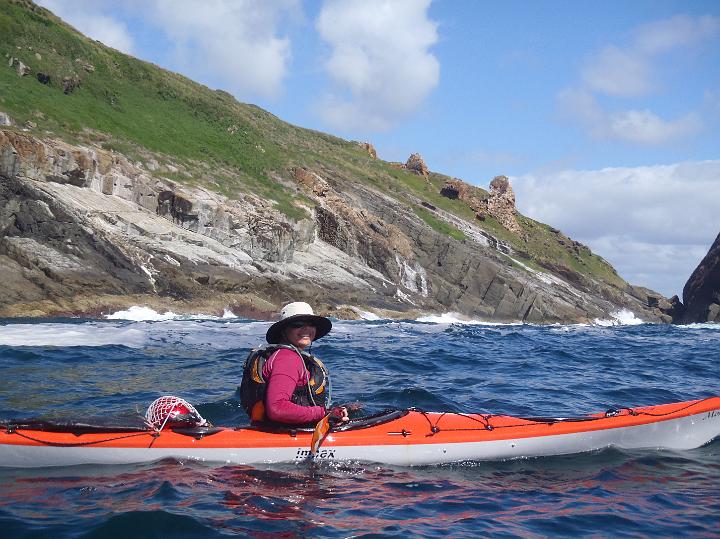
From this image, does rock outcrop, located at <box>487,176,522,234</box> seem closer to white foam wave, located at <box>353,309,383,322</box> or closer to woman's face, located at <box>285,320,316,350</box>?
white foam wave, located at <box>353,309,383,322</box>

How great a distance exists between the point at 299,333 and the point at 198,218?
25943 millimetres

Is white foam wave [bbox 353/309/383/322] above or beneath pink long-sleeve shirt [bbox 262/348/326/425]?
above

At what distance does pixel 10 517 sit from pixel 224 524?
1497 millimetres

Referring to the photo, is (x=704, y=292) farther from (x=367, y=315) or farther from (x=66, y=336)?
(x=66, y=336)

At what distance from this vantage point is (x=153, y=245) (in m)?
27.1

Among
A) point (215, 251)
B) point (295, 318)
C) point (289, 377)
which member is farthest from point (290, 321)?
point (215, 251)

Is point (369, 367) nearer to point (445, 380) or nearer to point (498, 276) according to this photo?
point (445, 380)

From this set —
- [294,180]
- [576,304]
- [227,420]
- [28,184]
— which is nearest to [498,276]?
[576,304]

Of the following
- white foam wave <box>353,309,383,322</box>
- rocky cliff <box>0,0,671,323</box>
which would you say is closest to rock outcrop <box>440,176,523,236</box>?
rocky cliff <box>0,0,671,323</box>

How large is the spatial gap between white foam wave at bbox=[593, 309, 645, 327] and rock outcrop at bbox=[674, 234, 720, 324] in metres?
5.14

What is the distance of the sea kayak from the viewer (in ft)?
19.3

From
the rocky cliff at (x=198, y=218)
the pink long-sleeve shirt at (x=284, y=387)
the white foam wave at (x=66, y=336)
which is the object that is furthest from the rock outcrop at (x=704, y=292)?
the pink long-sleeve shirt at (x=284, y=387)

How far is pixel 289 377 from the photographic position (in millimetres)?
5902

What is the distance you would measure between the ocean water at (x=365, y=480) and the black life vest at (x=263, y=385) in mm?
606
